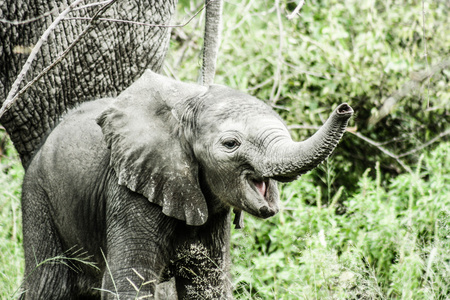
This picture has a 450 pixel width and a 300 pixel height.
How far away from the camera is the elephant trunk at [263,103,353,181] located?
2.48 m

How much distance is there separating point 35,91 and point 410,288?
2.06m

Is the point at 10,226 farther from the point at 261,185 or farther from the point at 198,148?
the point at 261,185

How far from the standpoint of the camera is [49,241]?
12.3ft

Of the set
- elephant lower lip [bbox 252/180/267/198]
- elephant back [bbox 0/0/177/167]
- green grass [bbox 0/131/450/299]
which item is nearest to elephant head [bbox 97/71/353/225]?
elephant lower lip [bbox 252/180/267/198]

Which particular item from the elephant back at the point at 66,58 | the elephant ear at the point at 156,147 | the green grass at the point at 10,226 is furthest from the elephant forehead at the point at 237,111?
the green grass at the point at 10,226

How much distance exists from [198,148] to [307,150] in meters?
0.66

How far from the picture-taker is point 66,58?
4039 millimetres

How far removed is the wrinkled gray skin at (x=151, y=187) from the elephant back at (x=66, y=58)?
0.72 feet

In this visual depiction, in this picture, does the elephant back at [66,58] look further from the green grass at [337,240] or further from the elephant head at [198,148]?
the green grass at [337,240]

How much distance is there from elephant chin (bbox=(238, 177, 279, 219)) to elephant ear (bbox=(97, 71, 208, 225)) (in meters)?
Answer: 0.32

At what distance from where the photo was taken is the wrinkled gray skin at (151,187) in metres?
2.98

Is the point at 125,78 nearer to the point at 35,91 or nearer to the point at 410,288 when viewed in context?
the point at 35,91

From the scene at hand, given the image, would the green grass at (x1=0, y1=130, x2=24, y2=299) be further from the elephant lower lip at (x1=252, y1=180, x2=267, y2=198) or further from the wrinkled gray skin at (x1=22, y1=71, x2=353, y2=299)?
the elephant lower lip at (x1=252, y1=180, x2=267, y2=198)

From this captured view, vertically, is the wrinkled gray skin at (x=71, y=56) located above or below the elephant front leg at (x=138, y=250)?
above
